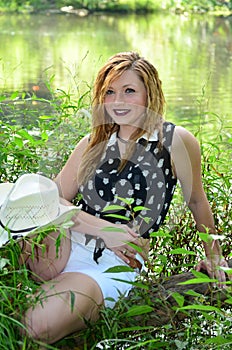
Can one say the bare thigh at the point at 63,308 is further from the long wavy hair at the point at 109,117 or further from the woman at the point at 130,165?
the long wavy hair at the point at 109,117

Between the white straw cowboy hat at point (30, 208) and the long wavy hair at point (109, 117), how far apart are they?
7.1 inches

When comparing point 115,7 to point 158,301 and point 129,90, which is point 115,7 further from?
point 158,301

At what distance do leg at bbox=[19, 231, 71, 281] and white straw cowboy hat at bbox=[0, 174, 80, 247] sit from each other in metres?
0.04

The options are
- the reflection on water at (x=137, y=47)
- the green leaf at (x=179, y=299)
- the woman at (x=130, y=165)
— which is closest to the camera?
the green leaf at (x=179, y=299)

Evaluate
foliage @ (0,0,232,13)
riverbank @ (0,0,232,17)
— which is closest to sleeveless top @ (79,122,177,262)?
riverbank @ (0,0,232,17)

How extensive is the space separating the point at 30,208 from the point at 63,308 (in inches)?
12.8

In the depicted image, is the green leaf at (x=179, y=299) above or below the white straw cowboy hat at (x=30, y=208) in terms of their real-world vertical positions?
below

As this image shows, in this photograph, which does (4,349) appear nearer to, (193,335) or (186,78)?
(193,335)

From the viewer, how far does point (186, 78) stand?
29.3ft

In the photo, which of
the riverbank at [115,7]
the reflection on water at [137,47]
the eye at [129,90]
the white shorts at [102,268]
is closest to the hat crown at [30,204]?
the white shorts at [102,268]

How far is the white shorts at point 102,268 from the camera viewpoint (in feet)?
6.90

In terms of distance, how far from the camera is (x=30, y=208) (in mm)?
2170

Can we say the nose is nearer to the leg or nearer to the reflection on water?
the leg

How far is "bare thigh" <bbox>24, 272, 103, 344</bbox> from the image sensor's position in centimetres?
195
